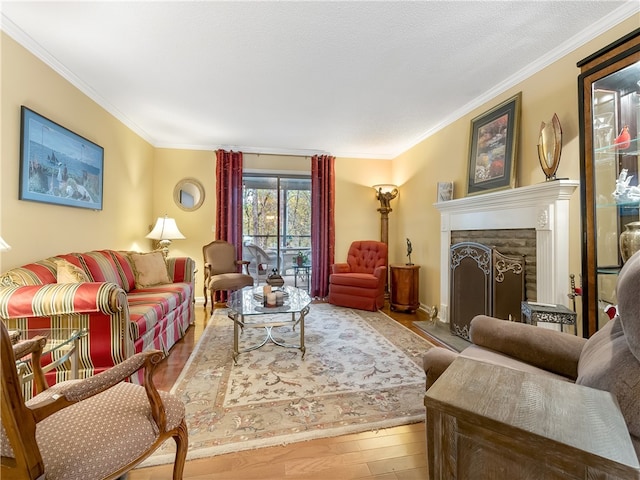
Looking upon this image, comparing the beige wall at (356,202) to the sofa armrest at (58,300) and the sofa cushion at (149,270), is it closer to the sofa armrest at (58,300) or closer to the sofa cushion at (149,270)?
the sofa cushion at (149,270)

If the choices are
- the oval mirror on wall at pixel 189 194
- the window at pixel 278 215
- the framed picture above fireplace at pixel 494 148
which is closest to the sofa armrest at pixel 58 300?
the oval mirror on wall at pixel 189 194

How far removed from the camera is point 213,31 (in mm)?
2062

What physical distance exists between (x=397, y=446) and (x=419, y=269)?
Result: 307cm

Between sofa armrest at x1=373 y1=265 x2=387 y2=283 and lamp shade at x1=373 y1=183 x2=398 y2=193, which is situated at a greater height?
lamp shade at x1=373 y1=183 x2=398 y2=193

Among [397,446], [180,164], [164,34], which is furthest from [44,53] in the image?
[397,446]

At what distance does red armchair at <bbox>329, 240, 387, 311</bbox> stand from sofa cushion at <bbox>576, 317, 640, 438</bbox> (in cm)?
312

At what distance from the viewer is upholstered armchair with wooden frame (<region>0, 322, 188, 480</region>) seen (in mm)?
763

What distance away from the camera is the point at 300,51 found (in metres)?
2.28

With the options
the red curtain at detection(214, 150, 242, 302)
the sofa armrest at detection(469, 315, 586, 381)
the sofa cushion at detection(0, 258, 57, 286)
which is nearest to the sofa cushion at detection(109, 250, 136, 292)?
the sofa cushion at detection(0, 258, 57, 286)

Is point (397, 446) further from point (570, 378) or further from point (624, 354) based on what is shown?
point (624, 354)

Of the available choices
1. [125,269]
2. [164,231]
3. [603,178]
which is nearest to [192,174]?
[164,231]

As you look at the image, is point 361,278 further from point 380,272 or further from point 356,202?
point 356,202

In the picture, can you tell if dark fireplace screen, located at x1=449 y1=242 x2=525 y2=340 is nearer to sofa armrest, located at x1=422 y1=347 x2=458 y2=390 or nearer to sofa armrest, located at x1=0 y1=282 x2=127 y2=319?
sofa armrest, located at x1=422 y1=347 x2=458 y2=390

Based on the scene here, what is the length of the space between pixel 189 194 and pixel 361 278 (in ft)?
10.3
